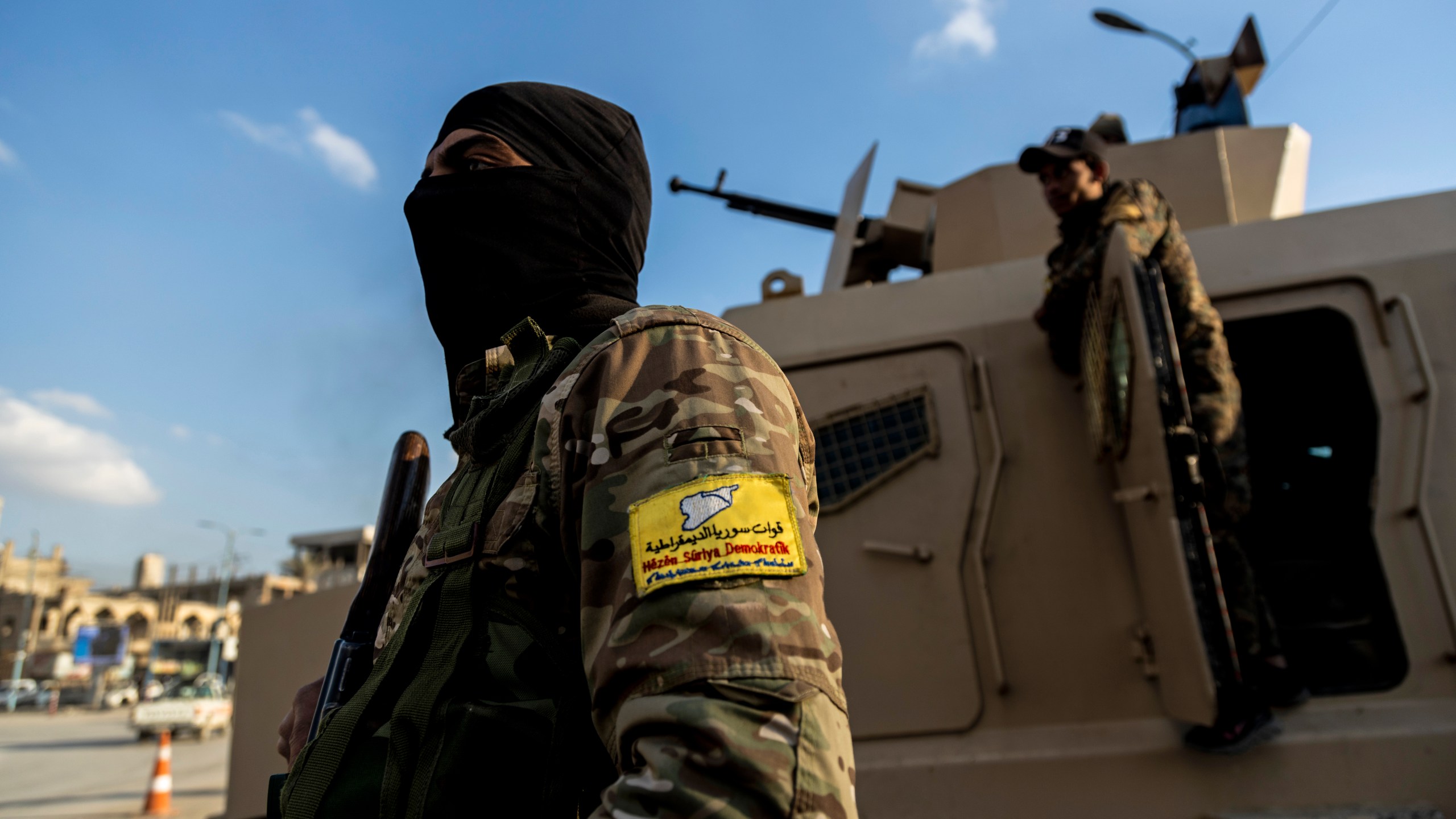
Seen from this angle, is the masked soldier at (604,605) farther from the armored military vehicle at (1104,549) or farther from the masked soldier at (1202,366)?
the masked soldier at (1202,366)

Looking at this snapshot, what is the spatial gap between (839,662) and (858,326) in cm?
216

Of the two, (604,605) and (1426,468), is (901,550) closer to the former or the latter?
(1426,468)

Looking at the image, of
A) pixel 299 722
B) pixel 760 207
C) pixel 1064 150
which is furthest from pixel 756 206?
pixel 299 722

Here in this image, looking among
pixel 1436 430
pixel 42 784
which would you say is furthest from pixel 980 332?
pixel 42 784

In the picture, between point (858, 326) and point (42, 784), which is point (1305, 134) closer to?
point (858, 326)

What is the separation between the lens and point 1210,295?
102 inches

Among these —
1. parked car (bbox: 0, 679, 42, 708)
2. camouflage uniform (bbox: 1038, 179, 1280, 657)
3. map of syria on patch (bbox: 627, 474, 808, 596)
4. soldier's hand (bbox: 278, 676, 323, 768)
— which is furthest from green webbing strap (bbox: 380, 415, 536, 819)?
parked car (bbox: 0, 679, 42, 708)

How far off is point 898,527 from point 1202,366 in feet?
3.03

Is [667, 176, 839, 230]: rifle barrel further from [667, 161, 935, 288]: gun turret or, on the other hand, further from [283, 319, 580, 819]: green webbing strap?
[283, 319, 580, 819]: green webbing strap

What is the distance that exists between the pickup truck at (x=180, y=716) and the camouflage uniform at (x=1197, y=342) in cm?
1808

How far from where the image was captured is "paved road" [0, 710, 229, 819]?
27.3 feet

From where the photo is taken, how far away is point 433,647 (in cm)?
88

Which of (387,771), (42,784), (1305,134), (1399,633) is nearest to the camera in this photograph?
(387,771)

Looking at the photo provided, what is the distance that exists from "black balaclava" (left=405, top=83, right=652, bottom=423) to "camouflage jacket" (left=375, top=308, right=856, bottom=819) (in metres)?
0.27
